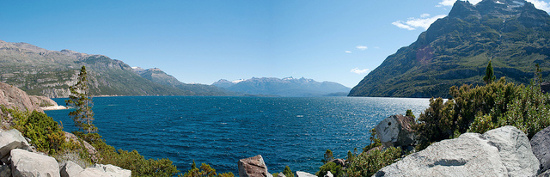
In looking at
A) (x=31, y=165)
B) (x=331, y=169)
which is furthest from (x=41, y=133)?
(x=331, y=169)

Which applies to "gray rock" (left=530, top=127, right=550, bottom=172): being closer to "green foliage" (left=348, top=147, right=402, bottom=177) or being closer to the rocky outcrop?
"green foliage" (left=348, top=147, right=402, bottom=177)

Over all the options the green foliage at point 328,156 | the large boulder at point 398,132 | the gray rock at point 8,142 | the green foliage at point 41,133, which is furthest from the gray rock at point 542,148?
the green foliage at point 41,133

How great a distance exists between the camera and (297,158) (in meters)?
50.2

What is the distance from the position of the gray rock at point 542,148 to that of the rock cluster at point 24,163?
85.8 feet

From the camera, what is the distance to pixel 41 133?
2302 cm

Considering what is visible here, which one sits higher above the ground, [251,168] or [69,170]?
[69,170]

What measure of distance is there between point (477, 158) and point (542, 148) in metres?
3.96

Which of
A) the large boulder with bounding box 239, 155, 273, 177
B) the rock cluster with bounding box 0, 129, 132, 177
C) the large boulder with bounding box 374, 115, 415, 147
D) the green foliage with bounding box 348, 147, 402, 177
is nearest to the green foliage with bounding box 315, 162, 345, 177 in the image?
the large boulder with bounding box 374, 115, 415, 147

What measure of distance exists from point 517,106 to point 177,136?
7179cm

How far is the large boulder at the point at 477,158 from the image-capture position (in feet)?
32.7

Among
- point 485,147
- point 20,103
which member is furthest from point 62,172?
point 20,103

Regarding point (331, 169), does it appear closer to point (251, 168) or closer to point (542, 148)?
point (251, 168)

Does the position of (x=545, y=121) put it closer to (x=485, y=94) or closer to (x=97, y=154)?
(x=485, y=94)

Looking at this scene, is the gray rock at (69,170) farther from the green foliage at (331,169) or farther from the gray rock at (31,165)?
the green foliage at (331,169)
